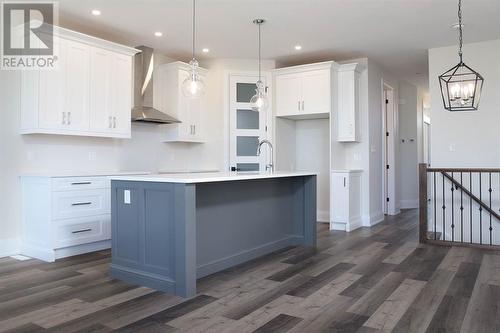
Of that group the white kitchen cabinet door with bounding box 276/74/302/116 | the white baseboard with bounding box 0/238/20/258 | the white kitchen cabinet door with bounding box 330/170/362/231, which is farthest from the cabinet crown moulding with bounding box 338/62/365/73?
the white baseboard with bounding box 0/238/20/258

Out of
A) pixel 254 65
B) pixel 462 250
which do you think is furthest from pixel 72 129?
pixel 462 250

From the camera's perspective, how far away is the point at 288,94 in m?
6.75

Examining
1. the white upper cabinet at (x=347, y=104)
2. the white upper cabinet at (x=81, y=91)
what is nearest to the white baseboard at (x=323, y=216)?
the white upper cabinet at (x=347, y=104)

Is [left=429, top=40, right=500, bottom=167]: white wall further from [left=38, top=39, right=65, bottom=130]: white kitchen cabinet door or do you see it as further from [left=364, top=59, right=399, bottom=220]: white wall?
[left=38, top=39, right=65, bottom=130]: white kitchen cabinet door

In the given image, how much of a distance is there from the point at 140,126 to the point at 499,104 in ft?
18.0

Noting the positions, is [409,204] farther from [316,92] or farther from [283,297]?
[283,297]

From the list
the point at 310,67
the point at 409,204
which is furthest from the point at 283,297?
the point at 409,204

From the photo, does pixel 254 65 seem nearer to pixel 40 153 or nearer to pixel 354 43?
pixel 354 43

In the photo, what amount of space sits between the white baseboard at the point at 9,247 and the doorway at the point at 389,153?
655 centimetres

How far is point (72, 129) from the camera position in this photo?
4727mm

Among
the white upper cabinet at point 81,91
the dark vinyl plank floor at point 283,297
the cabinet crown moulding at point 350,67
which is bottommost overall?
the dark vinyl plank floor at point 283,297

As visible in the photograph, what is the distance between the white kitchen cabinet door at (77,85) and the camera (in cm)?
468

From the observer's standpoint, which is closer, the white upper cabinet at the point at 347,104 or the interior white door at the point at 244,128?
the white upper cabinet at the point at 347,104

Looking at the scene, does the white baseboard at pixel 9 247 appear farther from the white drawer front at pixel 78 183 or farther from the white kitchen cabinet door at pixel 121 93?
the white kitchen cabinet door at pixel 121 93
